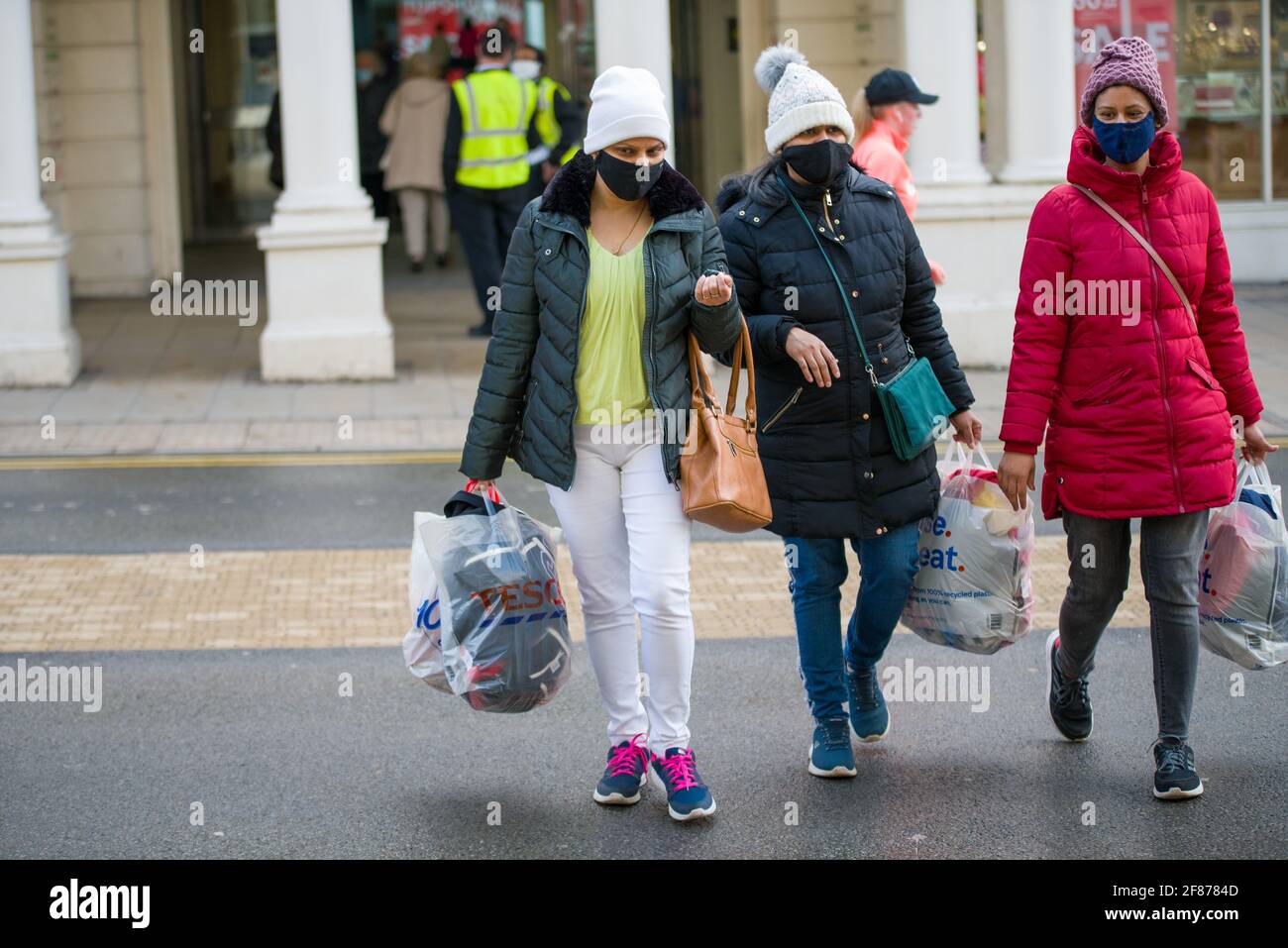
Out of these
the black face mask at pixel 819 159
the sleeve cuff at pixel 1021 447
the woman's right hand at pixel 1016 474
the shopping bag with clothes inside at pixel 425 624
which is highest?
the black face mask at pixel 819 159

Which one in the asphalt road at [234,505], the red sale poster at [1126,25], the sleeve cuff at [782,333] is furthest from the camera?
the red sale poster at [1126,25]

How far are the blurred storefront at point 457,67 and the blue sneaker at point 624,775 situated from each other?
7645 mm

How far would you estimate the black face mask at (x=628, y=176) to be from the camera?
4891mm

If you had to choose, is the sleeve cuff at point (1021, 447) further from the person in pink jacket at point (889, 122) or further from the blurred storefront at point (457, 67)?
the blurred storefront at point (457, 67)

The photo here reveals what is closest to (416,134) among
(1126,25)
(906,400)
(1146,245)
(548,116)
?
(548,116)

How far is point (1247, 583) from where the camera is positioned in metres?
5.26

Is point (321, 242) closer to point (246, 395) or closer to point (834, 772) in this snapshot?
point (246, 395)

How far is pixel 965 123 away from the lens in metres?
13.5

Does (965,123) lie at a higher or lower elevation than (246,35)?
lower

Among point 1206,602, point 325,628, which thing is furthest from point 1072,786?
point 325,628

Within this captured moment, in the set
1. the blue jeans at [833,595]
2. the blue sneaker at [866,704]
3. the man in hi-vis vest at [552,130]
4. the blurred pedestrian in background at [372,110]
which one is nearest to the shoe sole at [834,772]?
the blue jeans at [833,595]

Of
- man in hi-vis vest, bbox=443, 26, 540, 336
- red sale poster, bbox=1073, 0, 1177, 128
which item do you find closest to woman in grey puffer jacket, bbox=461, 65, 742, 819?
man in hi-vis vest, bbox=443, 26, 540, 336
